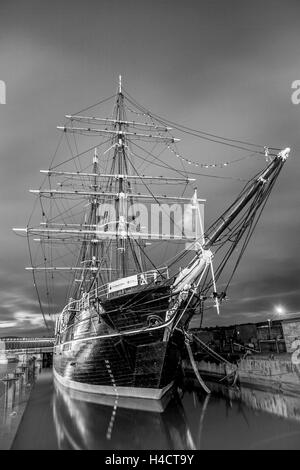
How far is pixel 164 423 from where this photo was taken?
35.6 feet

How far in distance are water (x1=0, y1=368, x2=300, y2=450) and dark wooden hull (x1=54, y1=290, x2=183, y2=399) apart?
58 centimetres

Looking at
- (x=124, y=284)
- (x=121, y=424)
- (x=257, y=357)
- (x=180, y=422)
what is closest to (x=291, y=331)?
(x=257, y=357)

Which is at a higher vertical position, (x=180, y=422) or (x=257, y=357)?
(x=257, y=357)

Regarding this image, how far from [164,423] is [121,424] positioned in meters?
1.53

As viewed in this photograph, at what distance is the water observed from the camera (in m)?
9.00

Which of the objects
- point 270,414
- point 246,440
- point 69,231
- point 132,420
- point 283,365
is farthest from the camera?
point 69,231

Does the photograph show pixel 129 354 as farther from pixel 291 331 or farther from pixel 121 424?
pixel 291 331

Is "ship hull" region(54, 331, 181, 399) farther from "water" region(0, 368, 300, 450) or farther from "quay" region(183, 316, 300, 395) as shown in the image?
"quay" region(183, 316, 300, 395)

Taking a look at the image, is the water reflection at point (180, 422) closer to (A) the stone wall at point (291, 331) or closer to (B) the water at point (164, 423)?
(B) the water at point (164, 423)
